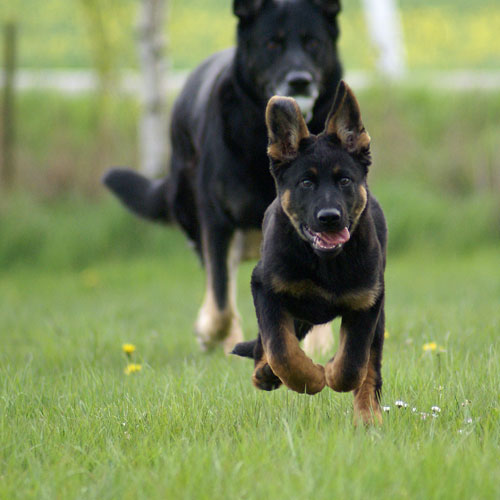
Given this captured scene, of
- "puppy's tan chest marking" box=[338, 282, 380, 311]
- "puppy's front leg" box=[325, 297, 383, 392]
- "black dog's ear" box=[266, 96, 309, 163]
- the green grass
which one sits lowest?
the green grass

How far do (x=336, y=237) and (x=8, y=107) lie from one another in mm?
8723

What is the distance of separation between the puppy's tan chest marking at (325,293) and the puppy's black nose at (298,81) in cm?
173

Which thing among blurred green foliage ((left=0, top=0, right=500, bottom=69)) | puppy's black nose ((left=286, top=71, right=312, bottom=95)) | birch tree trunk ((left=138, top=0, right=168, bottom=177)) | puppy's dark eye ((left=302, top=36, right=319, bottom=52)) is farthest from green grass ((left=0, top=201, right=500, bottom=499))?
blurred green foliage ((left=0, top=0, right=500, bottom=69))

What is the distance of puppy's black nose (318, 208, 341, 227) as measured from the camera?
3.08 m

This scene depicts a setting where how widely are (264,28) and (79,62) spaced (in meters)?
12.3

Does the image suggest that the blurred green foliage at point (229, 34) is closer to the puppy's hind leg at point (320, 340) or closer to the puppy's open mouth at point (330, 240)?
the puppy's hind leg at point (320, 340)

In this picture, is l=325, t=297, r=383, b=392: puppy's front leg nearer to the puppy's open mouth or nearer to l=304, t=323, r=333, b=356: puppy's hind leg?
the puppy's open mouth

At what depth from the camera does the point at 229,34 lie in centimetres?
1739

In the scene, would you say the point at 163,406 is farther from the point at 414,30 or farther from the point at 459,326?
the point at 414,30

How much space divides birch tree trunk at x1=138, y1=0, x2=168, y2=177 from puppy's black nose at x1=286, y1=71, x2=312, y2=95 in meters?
6.26

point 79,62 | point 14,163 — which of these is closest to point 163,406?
point 14,163

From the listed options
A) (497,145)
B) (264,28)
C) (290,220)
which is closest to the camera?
(290,220)

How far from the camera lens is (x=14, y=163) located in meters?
11.3

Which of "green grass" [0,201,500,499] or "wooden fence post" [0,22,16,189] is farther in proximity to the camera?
"wooden fence post" [0,22,16,189]
